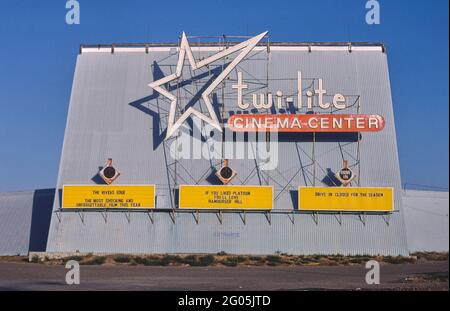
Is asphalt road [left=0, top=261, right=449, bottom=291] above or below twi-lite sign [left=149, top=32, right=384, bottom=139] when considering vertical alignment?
below

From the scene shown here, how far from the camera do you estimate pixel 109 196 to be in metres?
45.7

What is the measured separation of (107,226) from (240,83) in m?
12.4

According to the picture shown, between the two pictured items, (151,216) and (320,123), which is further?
(320,123)

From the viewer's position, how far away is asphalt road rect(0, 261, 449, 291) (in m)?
26.0

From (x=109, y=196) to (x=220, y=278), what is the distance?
52.5ft

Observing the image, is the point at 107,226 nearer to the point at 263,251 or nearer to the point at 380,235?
the point at 263,251

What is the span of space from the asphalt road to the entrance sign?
933 centimetres

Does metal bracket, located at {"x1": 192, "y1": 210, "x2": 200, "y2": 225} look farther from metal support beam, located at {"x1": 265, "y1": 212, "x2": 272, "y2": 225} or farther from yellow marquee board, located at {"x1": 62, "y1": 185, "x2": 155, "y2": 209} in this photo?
metal support beam, located at {"x1": 265, "y1": 212, "x2": 272, "y2": 225}

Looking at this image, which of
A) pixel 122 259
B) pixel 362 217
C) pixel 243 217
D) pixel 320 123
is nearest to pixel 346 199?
pixel 362 217

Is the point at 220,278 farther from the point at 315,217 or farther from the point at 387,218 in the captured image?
the point at 387,218

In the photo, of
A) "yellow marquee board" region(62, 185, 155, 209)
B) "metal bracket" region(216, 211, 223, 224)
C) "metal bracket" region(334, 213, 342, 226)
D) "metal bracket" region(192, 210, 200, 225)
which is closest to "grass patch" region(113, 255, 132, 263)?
"yellow marquee board" region(62, 185, 155, 209)

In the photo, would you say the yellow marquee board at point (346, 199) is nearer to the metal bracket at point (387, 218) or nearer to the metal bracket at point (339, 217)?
the metal bracket at point (339, 217)

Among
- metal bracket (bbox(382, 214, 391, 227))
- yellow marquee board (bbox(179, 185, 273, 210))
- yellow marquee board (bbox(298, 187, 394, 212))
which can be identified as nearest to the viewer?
yellow marquee board (bbox(298, 187, 394, 212))

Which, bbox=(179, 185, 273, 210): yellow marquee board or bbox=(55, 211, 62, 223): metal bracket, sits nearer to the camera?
bbox=(179, 185, 273, 210): yellow marquee board
